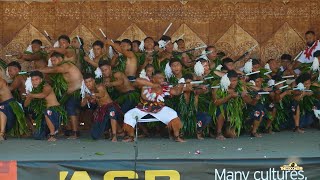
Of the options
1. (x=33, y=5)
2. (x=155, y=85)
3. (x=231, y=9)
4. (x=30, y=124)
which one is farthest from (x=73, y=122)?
(x=231, y=9)

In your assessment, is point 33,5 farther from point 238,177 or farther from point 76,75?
point 238,177

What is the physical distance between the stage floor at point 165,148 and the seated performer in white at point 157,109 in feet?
0.65

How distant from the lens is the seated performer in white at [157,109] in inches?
345

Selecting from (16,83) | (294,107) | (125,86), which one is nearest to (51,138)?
(16,83)

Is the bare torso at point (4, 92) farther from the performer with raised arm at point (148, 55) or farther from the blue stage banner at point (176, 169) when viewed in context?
the blue stage banner at point (176, 169)

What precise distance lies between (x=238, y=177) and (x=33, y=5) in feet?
15.1

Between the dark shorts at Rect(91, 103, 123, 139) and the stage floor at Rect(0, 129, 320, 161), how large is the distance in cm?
12

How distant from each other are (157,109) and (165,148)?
727 mm

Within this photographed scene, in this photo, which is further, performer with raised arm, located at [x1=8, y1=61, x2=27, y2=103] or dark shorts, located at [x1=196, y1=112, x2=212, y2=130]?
performer with raised arm, located at [x1=8, y1=61, x2=27, y2=103]

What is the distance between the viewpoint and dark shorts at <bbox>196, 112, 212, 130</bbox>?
8961mm

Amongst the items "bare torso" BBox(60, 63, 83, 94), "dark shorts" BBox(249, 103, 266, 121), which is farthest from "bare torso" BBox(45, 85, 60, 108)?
"dark shorts" BBox(249, 103, 266, 121)

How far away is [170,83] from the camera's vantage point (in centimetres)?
909

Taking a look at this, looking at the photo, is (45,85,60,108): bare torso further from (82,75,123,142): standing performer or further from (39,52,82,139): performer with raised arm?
(82,75,123,142): standing performer

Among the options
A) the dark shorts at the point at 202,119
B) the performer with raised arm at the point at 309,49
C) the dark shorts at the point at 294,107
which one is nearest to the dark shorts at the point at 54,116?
the dark shorts at the point at 202,119
